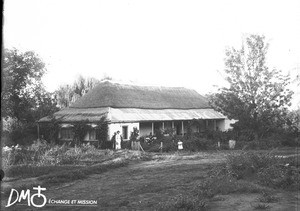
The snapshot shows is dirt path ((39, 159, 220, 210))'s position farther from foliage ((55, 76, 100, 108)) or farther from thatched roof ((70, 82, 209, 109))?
foliage ((55, 76, 100, 108))

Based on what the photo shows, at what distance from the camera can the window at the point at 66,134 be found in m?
24.1

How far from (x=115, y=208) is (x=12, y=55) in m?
21.5

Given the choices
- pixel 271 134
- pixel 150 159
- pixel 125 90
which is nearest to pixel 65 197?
pixel 150 159

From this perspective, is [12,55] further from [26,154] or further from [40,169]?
[40,169]

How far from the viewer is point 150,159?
16703mm

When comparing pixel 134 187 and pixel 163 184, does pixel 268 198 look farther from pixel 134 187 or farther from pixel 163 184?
pixel 134 187

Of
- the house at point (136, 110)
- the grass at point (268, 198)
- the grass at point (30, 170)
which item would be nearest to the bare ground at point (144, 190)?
the grass at point (268, 198)

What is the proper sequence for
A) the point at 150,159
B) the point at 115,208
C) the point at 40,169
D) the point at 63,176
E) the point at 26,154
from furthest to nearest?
the point at 150,159 < the point at 26,154 < the point at 40,169 < the point at 63,176 < the point at 115,208

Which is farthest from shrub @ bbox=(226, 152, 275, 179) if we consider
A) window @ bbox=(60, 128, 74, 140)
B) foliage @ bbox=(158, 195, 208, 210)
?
window @ bbox=(60, 128, 74, 140)

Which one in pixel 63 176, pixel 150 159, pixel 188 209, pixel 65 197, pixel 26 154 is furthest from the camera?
pixel 150 159

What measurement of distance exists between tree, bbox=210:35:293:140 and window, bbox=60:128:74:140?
12.5 m

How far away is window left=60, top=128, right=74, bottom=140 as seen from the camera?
2411 cm

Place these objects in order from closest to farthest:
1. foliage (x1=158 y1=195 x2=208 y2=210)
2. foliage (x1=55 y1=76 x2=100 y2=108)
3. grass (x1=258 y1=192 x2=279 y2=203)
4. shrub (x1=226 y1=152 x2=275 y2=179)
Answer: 1. foliage (x1=158 y1=195 x2=208 y2=210)
2. grass (x1=258 y1=192 x2=279 y2=203)
3. shrub (x1=226 y1=152 x2=275 y2=179)
4. foliage (x1=55 y1=76 x2=100 y2=108)

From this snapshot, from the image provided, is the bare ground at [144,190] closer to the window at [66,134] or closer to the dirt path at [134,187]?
the dirt path at [134,187]
